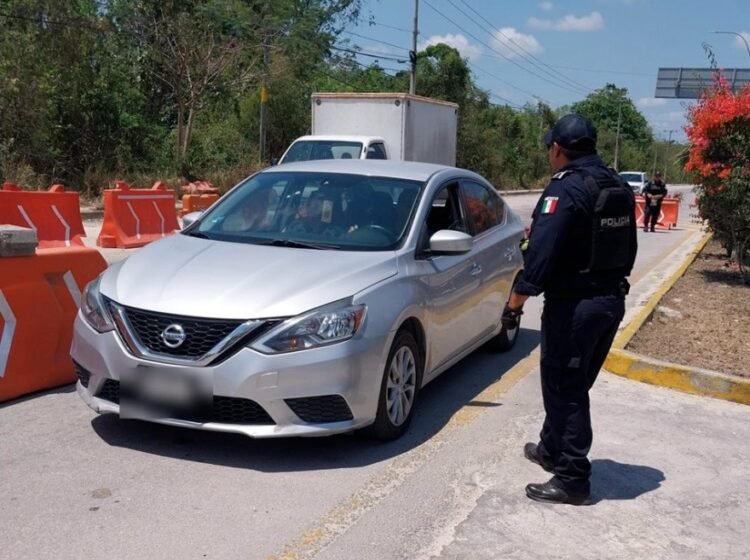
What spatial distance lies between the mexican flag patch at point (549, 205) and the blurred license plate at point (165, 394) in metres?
1.91

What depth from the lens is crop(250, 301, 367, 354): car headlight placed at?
4.33m

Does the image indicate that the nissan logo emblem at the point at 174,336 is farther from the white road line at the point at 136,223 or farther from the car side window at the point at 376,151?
the car side window at the point at 376,151

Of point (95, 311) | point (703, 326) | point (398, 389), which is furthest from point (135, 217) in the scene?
point (398, 389)

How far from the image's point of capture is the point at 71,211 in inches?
482

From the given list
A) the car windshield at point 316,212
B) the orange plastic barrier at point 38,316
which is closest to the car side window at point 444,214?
the car windshield at point 316,212

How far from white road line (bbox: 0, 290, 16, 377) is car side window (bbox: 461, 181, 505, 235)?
337 centimetres

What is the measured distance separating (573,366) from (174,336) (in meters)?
2.05

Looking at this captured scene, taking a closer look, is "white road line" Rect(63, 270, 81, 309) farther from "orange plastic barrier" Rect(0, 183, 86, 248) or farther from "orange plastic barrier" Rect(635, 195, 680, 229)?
"orange plastic barrier" Rect(635, 195, 680, 229)

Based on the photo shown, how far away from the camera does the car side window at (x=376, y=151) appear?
16.7 meters

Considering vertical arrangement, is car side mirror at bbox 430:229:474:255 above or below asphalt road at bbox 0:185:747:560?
above

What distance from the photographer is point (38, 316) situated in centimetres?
571

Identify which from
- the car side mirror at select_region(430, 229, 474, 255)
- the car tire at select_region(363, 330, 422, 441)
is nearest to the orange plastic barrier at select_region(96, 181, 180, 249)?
the car side mirror at select_region(430, 229, 474, 255)

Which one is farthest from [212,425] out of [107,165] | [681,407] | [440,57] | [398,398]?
[440,57]

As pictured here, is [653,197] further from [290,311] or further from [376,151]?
[290,311]
